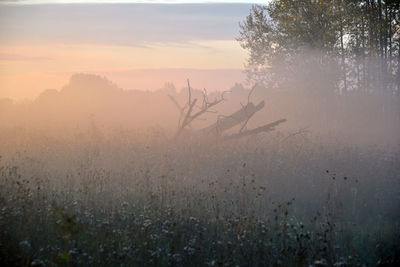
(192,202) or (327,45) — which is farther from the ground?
(327,45)

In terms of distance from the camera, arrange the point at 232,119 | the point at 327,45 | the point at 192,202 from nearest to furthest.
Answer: the point at 192,202
the point at 232,119
the point at 327,45

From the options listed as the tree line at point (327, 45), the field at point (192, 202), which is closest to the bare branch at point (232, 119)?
the field at point (192, 202)

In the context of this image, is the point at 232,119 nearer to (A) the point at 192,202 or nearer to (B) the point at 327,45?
(A) the point at 192,202

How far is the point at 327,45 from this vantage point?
84.0 feet

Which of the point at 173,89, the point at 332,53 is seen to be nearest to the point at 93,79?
the point at 173,89

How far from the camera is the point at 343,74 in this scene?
26.2m

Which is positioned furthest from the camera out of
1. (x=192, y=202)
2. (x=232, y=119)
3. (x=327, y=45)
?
(x=327, y=45)

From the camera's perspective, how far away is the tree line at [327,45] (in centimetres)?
2552

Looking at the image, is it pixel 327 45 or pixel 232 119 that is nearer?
pixel 232 119

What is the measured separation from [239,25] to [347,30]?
299 inches

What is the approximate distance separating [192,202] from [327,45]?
66.3ft

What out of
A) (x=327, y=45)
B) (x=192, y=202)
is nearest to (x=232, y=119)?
(x=192, y=202)

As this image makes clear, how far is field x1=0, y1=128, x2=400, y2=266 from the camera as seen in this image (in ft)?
19.4

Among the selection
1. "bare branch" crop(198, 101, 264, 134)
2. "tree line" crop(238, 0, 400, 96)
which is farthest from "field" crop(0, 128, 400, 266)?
"tree line" crop(238, 0, 400, 96)
